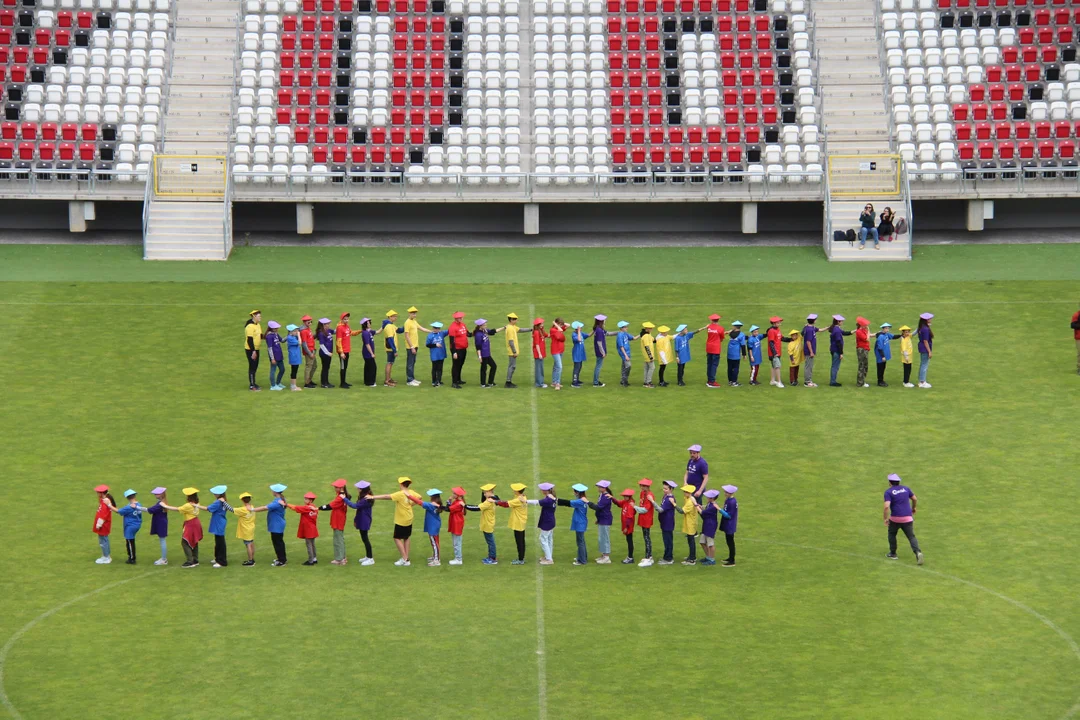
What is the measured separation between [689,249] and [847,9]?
38.9ft

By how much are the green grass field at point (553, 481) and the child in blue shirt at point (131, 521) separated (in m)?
0.45

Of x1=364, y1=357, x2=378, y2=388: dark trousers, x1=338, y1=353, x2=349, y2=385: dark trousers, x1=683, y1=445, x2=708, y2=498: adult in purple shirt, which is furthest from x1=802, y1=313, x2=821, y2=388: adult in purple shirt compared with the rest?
x1=338, y1=353, x2=349, y2=385: dark trousers

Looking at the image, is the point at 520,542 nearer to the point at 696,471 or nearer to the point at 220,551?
the point at 696,471

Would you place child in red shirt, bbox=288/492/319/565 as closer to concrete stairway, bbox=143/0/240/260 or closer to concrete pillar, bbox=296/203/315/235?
concrete stairway, bbox=143/0/240/260

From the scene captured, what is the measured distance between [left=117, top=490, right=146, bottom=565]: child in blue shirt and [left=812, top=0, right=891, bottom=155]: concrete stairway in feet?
90.5

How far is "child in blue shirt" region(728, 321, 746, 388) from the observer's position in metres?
36.8

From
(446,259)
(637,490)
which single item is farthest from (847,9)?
(637,490)

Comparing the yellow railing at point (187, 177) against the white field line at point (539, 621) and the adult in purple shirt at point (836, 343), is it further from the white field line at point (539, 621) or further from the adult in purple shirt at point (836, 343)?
the adult in purple shirt at point (836, 343)

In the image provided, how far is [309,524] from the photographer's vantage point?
90.9 feet

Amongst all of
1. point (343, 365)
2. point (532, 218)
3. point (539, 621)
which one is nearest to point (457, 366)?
point (343, 365)

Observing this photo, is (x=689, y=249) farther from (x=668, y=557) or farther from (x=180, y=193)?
(x=668, y=557)

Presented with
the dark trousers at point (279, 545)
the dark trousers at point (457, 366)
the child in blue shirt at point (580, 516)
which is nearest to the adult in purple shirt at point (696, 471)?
the child in blue shirt at point (580, 516)

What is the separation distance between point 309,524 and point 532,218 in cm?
2163

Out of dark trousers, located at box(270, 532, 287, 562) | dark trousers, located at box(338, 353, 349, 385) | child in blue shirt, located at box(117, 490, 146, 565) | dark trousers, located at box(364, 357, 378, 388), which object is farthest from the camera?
dark trousers, located at box(364, 357, 378, 388)
